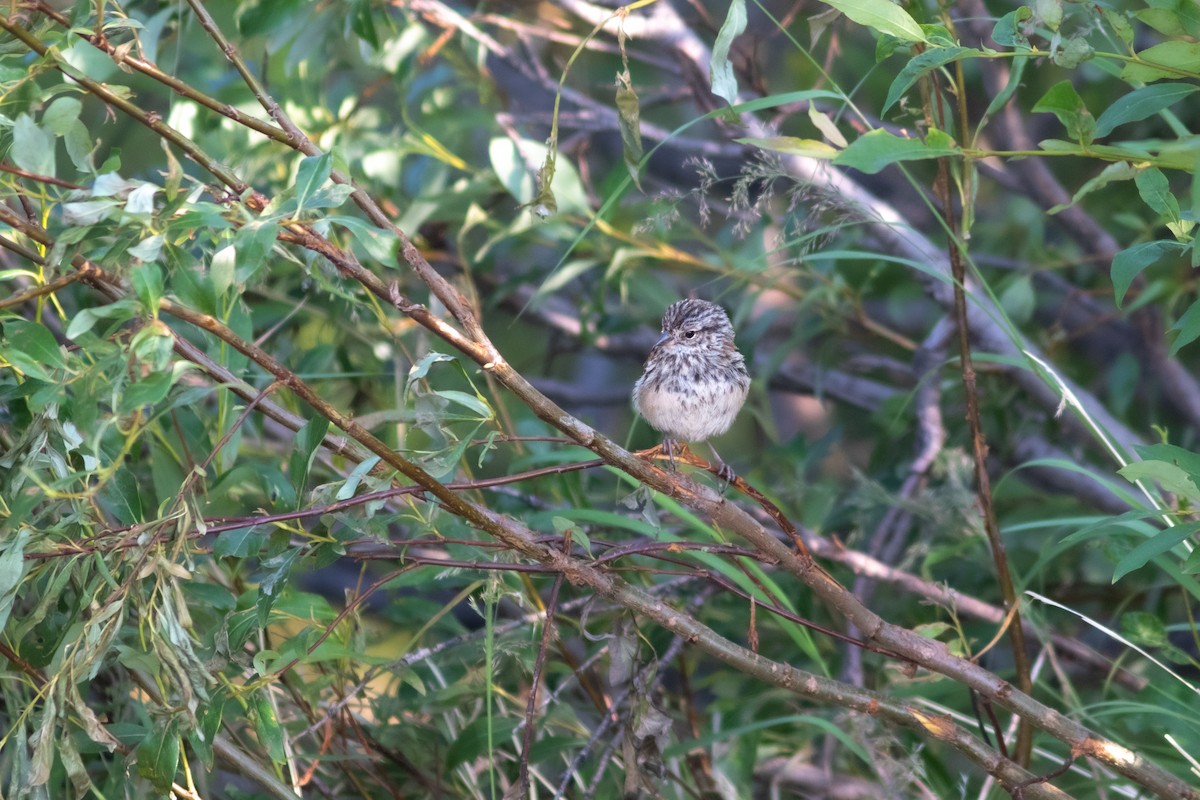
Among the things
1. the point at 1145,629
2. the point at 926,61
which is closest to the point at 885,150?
the point at 926,61

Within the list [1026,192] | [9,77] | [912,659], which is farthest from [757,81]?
[9,77]

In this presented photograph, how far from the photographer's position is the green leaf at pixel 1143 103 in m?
1.96

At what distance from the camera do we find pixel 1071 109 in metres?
1.91

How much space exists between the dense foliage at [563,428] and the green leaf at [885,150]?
11 millimetres

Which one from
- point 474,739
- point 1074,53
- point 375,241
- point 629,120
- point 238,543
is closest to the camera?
point 1074,53

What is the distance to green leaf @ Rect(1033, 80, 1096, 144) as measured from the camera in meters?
1.90

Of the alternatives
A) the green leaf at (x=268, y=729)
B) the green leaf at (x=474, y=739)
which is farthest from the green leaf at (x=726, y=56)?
the green leaf at (x=474, y=739)

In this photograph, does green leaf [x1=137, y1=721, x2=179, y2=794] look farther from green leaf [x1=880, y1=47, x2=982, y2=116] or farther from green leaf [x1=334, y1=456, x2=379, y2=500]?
green leaf [x1=880, y1=47, x2=982, y2=116]

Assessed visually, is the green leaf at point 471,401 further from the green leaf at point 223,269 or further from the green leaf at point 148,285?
the green leaf at point 148,285

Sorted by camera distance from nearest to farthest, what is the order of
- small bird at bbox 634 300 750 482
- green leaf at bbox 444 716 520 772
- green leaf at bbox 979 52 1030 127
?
green leaf at bbox 979 52 1030 127 < green leaf at bbox 444 716 520 772 < small bird at bbox 634 300 750 482

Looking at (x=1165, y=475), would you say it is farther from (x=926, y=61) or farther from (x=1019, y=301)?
(x=1019, y=301)

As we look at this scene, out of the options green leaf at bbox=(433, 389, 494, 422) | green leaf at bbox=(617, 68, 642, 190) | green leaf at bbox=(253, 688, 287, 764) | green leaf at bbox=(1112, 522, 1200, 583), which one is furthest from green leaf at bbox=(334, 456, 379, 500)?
green leaf at bbox=(1112, 522, 1200, 583)

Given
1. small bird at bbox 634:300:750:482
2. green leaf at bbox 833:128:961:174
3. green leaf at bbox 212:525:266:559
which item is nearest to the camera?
green leaf at bbox 833:128:961:174

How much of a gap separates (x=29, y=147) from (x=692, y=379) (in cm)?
230
